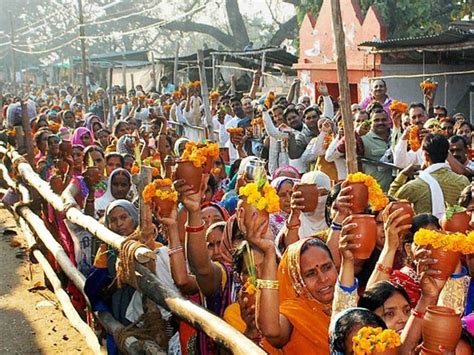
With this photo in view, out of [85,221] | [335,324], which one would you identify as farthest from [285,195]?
[335,324]

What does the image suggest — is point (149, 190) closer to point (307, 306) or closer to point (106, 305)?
point (307, 306)

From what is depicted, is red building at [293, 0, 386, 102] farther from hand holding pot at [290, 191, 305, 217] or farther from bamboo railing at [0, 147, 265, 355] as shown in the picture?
hand holding pot at [290, 191, 305, 217]

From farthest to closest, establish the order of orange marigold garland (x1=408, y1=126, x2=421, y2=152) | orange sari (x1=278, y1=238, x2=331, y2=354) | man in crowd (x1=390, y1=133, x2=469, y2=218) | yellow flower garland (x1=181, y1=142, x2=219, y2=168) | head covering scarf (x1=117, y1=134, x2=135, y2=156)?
head covering scarf (x1=117, y1=134, x2=135, y2=156) → orange marigold garland (x1=408, y1=126, x2=421, y2=152) → man in crowd (x1=390, y1=133, x2=469, y2=218) → yellow flower garland (x1=181, y1=142, x2=219, y2=168) → orange sari (x1=278, y1=238, x2=331, y2=354)

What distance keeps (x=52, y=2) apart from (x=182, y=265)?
189 feet

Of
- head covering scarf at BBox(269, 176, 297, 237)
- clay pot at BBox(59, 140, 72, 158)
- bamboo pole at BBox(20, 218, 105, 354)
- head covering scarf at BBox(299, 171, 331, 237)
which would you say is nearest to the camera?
head covering scarf at BBox(299, 171, 331, 237)

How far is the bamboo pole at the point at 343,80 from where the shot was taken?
5.72m

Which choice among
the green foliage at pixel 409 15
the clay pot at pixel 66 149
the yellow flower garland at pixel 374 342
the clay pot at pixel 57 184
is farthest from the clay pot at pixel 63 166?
the green foliage at pixel 409 15

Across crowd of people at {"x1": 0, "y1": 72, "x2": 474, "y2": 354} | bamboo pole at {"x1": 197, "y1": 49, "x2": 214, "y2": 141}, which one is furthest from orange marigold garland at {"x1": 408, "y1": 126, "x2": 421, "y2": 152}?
bamboo pole at {"x1": 197, "y1": 49, "x2": 214, "y2": 141}

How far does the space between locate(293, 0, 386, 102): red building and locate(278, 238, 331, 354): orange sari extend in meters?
10.4

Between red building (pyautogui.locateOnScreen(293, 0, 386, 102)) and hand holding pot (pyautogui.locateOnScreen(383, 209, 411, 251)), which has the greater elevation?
red building (pyautogui.locateOnScreen(293, 0, 386, 102))

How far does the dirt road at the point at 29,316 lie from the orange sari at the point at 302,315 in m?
3.60

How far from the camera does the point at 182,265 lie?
4109 mm

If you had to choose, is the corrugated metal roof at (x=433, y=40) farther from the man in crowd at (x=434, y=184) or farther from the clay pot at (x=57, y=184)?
the clay pot at (x=57, y=184)

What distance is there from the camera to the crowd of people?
9.62 ft
